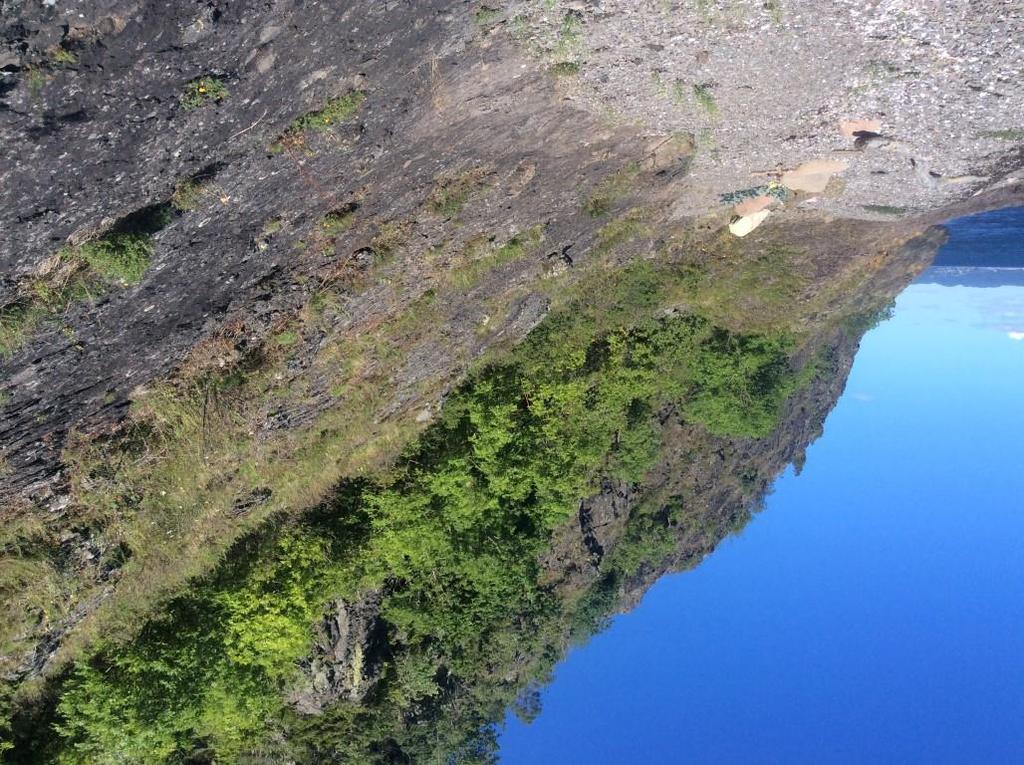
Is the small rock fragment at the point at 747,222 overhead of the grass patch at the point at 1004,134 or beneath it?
beneath

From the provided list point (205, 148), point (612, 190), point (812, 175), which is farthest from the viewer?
point (812, 175)

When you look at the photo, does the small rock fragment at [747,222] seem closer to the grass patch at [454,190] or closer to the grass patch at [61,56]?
the grass patch at [454,190]

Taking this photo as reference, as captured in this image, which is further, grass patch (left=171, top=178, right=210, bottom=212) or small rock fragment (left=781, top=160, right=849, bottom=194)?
small rock fragment (left=781, top=160, right=849, bottom=194)

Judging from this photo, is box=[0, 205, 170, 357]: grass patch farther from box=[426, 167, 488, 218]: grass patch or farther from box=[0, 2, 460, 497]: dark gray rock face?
box=[426, 167, 488, 218]: grass patch

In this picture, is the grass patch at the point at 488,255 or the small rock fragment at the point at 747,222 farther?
the small rock fragment at the point at 747,222

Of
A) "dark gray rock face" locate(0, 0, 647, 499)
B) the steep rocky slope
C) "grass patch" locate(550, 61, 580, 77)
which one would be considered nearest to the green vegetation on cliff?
the steep rocky slope

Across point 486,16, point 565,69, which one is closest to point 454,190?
point 565,69

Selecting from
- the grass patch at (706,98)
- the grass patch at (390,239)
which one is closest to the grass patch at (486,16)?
the grass patch at (390,239)

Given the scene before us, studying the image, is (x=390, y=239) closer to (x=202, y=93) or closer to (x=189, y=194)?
(x=189, y=194)


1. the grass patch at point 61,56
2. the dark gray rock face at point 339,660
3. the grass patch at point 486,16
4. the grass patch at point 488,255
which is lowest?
the dark gray rock face at point 339,660
